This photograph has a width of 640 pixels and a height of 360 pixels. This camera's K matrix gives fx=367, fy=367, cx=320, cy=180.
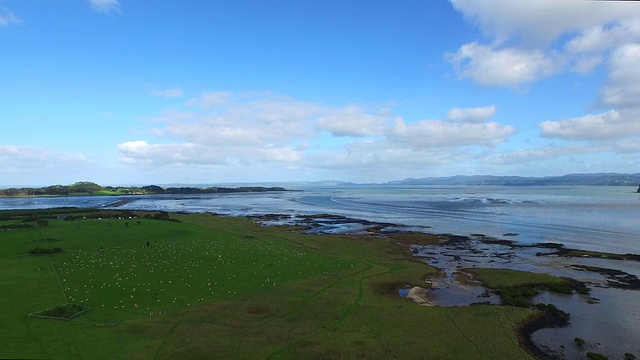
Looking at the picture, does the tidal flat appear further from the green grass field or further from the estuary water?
the estuary water

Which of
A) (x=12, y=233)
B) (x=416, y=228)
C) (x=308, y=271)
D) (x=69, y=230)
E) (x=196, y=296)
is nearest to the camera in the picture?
(x=196, y=296)

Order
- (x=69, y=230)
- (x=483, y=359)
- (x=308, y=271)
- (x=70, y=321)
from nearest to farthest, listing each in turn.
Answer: (x=483, y=359), (x=70, y=321), (x=308, y=271), (x=69, y=230)

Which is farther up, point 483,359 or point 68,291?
point 68,291

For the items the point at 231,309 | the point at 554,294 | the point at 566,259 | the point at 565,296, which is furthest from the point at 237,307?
the point at 566,259

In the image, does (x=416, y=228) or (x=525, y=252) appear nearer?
(x=525, y=252)

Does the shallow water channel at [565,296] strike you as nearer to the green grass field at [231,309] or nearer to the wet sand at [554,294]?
the wet sand at [554,294]

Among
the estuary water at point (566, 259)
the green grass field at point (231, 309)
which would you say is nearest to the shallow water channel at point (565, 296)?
the estuary water at point (566, 259)

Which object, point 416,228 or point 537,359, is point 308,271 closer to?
point 537,359

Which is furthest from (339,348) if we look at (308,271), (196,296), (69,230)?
(69,230)
